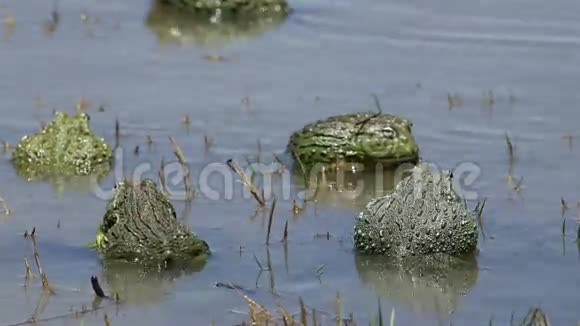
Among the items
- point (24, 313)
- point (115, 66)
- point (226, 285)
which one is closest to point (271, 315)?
point (226, 285)

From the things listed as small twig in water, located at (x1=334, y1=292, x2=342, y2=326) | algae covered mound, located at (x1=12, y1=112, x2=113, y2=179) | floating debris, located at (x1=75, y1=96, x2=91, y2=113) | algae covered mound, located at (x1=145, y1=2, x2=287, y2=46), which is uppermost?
algae covered mound, located at (x1=145, y1=2, x2=287, y2=46)

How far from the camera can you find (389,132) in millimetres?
8703

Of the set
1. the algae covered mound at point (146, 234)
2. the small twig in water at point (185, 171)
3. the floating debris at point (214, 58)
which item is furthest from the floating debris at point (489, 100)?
the algae covered mound at point (146, 234)

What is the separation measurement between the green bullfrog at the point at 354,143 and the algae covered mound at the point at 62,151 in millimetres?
1245

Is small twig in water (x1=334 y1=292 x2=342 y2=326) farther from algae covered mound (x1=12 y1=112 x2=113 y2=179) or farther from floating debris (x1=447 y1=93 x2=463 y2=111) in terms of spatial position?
floating debris (x1=447 y1=93 x2=463 y2=111)

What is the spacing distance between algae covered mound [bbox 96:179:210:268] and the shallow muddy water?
0.46 ft

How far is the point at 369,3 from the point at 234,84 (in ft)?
9.96

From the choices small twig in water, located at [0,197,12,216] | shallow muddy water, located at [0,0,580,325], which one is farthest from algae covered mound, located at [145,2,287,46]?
small twig in water, located at [0,197,12,216]

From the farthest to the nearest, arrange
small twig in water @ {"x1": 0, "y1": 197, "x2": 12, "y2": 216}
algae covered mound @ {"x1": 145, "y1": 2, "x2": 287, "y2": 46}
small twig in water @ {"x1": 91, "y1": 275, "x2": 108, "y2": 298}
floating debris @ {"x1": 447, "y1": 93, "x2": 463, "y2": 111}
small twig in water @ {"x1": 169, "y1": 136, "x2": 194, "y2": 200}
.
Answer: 1. algae covered mound @ {"x1": 145, "y1": 2, "x2": 287, "y2": 46}
2. floating debris @ {"x1": 447, "y1": 93, "x2": 463, "y2": 111}
3. small twig in water @ {"x1": 169, "y1": 136, "x2": 194, "y2": 200}
4. small twig in water @ {"x1": 0, "y1": 197, "x2": 12, "y2": 216}
5. small twig in water @ {"x1": 91, "y1": 275, "x2": 108, "y2": 298}

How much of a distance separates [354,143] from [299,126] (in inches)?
30.5

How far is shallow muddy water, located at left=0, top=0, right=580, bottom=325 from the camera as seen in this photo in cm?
649

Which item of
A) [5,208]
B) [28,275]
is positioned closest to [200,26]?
[5,208]

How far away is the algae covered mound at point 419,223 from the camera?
6914 mm

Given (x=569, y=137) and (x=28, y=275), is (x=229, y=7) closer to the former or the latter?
(x=569, y=137)
